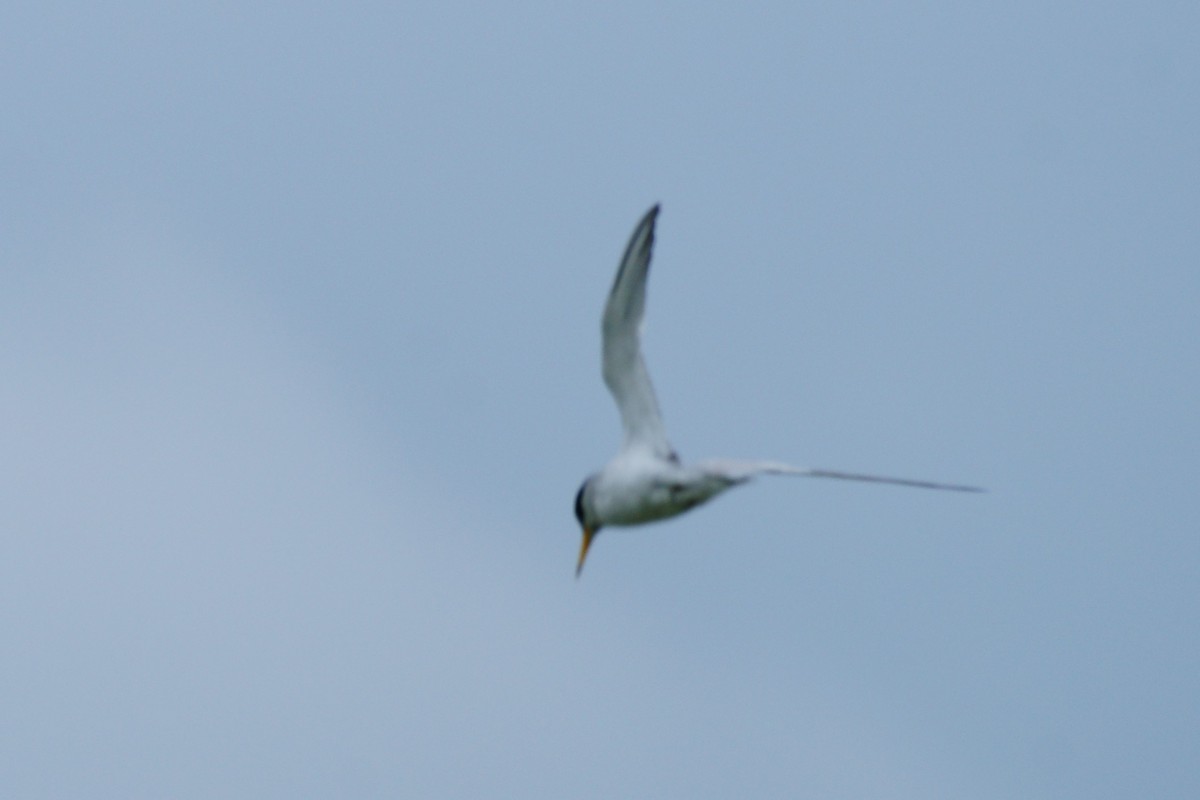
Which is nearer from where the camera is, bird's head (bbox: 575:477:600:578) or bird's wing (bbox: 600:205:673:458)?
bird's wing (bbox: 600:205:673:458)

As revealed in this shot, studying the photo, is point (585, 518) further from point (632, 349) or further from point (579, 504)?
point (632, 349)

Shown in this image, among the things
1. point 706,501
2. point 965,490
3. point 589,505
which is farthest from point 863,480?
point 589,505

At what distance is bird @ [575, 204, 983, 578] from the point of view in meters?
21.3

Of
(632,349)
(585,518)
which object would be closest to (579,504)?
(585,518)

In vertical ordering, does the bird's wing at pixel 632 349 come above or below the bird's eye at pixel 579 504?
above

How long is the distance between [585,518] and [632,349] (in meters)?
2.41

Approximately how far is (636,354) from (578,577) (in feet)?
10.1

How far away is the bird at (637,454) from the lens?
21.3 metres

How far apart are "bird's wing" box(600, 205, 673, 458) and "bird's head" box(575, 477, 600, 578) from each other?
80cm

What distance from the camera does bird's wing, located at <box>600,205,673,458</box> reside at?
21188 mm

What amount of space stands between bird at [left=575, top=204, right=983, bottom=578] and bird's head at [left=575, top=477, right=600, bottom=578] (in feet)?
0.07

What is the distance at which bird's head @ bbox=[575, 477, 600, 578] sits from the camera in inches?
917

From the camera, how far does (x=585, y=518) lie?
933 inches

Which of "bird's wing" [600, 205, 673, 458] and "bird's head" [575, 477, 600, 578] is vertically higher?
"bird's wing" [600, 205, 673, 458]
